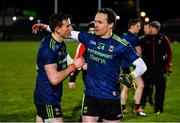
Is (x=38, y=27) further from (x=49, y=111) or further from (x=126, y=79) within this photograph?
(x=126, y=79)

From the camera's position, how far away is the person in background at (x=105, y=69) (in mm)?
7434

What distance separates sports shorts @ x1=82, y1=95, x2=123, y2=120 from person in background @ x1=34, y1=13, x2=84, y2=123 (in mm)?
452

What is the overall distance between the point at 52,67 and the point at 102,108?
1.02m

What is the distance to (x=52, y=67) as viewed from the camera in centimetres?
712

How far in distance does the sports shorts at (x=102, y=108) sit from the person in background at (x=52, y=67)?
452 mm

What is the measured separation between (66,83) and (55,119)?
10376 millimetres

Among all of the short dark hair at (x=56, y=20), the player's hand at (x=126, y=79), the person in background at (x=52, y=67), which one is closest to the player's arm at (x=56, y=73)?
the person in background at (x=52, y=67)

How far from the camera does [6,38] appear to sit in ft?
155

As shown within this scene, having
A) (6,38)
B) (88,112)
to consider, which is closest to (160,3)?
(6,38)

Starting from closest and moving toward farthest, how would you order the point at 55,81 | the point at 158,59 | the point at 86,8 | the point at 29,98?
the point at 55,81
the point at 158,59
the point at 29,98
the point at 86,8

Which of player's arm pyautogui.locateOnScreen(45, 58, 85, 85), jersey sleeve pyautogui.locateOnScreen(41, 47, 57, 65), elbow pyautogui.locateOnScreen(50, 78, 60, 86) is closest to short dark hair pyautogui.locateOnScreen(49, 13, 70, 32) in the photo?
jersey sleeve pyautogui.locateOnScreen(41, 47, 57, 65)

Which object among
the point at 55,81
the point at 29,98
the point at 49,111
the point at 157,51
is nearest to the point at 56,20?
the point at 55,81

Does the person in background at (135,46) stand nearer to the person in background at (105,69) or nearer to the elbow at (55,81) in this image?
the person in background at (105,69)

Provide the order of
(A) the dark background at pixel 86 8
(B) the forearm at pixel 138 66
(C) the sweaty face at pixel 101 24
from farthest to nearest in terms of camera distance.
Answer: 1. (A) the dark background at pixel 86 8
2. (B) the forearm at pixel 138 66
3. (C) the sweaty face at pixel 101 24
